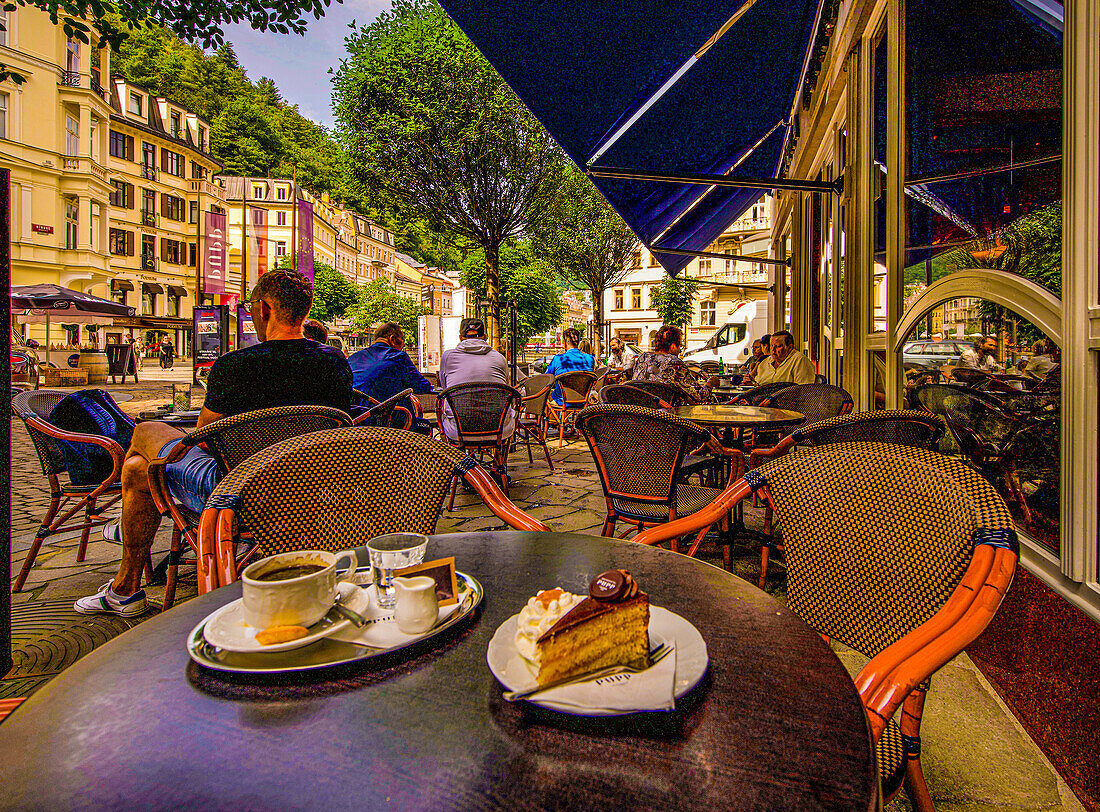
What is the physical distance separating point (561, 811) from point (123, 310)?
21.4 metres

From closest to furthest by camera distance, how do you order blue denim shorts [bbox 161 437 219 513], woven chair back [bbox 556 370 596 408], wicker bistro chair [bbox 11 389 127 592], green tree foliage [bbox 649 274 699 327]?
blue denim shorts [bbox 161 437 219 513] → wicker bistro chair [bbox 11 389 127 592] → woven chair back [bbox 556 370 596 408] → green tree foliage [bbox 649 274 699 327]

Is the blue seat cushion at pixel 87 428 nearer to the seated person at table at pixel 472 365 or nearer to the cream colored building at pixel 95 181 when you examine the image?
the seated person at table at pixel 472 365

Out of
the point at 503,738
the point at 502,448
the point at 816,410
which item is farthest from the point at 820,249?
the point at 503,738

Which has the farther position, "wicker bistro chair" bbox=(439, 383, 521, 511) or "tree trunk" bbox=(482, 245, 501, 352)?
"tree trunk" bbox=(482, 245, 501, 352)

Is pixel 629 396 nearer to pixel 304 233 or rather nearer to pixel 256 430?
pixel 256 430

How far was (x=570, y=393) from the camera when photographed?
806cm

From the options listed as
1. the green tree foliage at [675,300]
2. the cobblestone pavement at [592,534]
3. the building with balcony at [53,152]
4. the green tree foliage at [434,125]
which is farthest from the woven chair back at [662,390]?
the building with balcony at [53,152]

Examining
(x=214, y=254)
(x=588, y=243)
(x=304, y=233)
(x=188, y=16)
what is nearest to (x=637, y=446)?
(x=188, y=16)

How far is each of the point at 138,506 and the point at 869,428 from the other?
3.07m

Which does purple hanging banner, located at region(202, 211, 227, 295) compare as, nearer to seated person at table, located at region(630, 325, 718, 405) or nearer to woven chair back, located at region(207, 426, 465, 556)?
seated person at table, located at region(630, 325, 718, 405)

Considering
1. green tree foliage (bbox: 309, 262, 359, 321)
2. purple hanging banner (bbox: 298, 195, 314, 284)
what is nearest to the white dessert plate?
purple hanging banner (bbox: 298, 195, 314, 284)

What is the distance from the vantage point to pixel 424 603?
878 millimetres

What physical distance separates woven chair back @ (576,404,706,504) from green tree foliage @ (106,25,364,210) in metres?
48.4

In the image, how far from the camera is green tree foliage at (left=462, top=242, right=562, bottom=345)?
2798 centimetres
